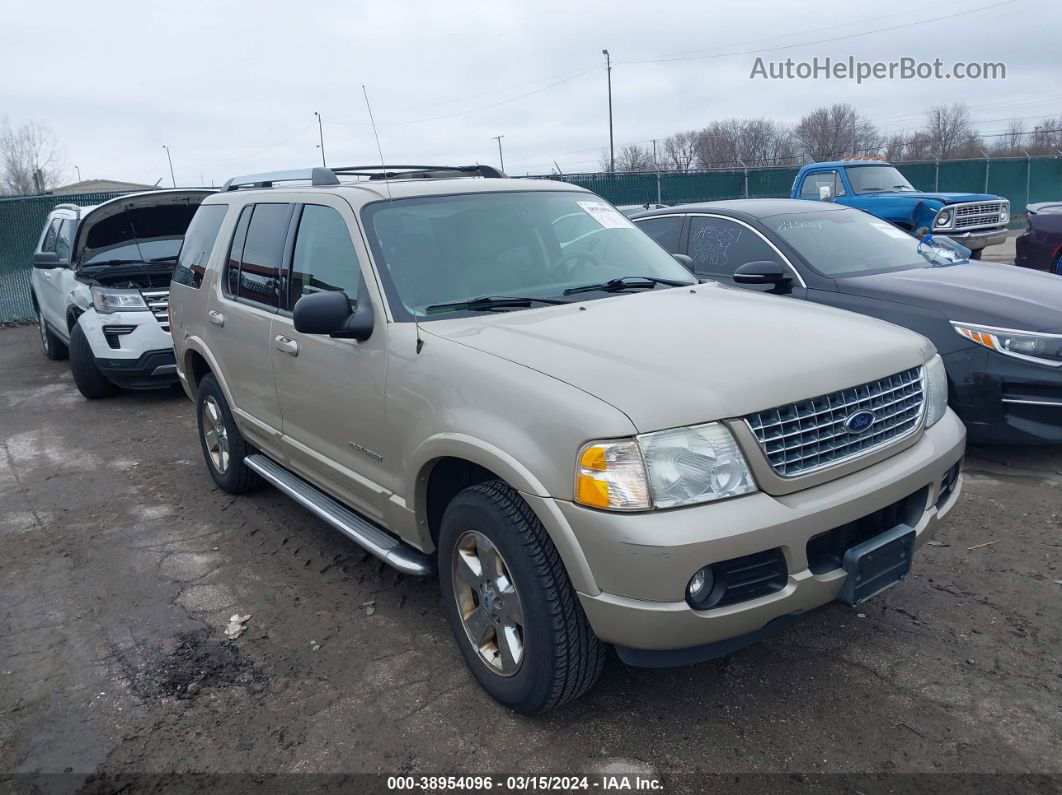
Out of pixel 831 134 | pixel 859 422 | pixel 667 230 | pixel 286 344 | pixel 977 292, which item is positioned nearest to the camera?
pixel 859 422

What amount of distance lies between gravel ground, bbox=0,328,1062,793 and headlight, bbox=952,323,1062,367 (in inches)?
29.5

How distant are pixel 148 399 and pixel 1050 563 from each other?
8.11 m

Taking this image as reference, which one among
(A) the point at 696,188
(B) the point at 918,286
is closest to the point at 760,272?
(B) the point at 918,286

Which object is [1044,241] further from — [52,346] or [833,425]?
[52,346]

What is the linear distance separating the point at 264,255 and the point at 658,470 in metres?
2.89

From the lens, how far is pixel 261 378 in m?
4.50

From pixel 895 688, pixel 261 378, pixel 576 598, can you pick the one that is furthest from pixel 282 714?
pixel 895 688

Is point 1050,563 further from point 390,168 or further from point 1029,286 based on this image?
point 390,168

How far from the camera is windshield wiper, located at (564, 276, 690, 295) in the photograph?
3777 mm

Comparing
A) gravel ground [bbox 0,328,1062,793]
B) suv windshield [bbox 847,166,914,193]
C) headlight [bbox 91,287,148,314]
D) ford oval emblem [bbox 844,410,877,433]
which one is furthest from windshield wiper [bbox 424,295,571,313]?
suv windshield [bbox 847,166,914,193]

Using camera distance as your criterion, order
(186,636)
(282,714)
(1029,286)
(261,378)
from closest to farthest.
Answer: (282,714) < (186,636) < (261,378) < (1029,286)

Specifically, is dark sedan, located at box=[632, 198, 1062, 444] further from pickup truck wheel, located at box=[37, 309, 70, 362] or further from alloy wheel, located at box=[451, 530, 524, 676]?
pickup truck wheel, located at box=[37, 309, 70, 362]

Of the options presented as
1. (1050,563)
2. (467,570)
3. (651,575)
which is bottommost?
(1050,563)

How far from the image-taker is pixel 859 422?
9.38 feet
